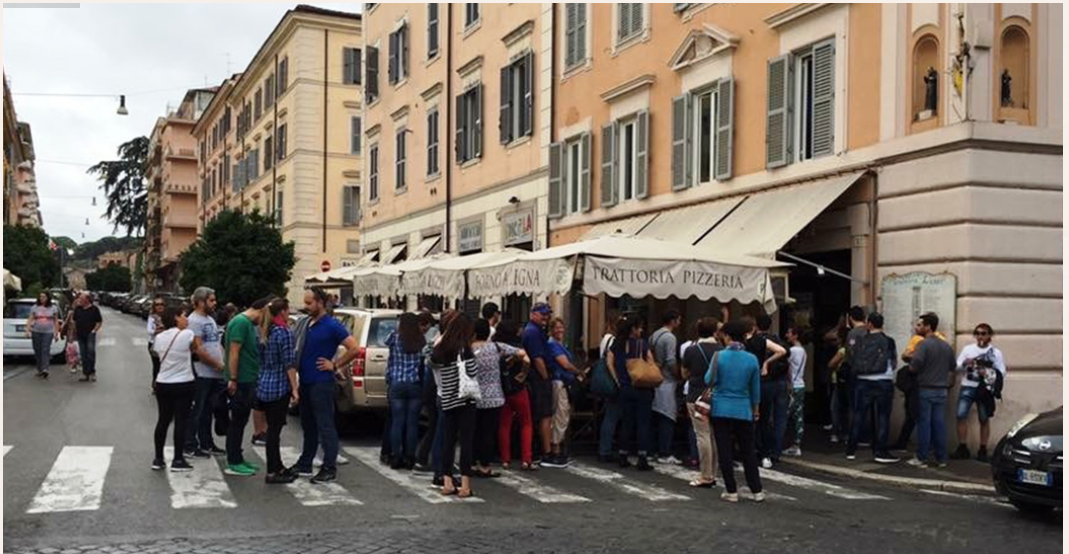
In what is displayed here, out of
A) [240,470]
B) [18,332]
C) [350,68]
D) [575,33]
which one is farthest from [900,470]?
[350,68]

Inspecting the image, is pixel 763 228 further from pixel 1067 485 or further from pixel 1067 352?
pixel 1067 485

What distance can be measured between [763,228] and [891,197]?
1902 millimetres

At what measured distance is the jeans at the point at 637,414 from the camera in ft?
37.9

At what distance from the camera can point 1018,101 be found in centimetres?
1299

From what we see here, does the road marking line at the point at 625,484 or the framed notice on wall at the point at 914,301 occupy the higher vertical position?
the framed notice on wall at the point at 914,301

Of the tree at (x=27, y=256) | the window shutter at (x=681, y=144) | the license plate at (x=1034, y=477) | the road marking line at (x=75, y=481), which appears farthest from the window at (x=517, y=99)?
the tree at (x=27, y=256)

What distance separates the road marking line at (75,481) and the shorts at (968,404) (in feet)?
29.9

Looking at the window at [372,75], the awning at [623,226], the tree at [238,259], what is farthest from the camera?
the tree at [238,259]

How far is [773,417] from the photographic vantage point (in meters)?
12.3

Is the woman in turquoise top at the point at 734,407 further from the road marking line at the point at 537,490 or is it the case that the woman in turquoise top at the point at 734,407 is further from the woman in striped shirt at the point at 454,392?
the woman in striped shirt at the point at 454,392

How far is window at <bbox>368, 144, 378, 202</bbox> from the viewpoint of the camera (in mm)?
35625

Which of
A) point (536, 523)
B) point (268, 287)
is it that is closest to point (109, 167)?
point (268, 287)

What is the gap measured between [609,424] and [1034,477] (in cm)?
460

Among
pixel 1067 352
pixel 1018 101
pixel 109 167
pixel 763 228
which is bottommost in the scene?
pixel 1067 352
